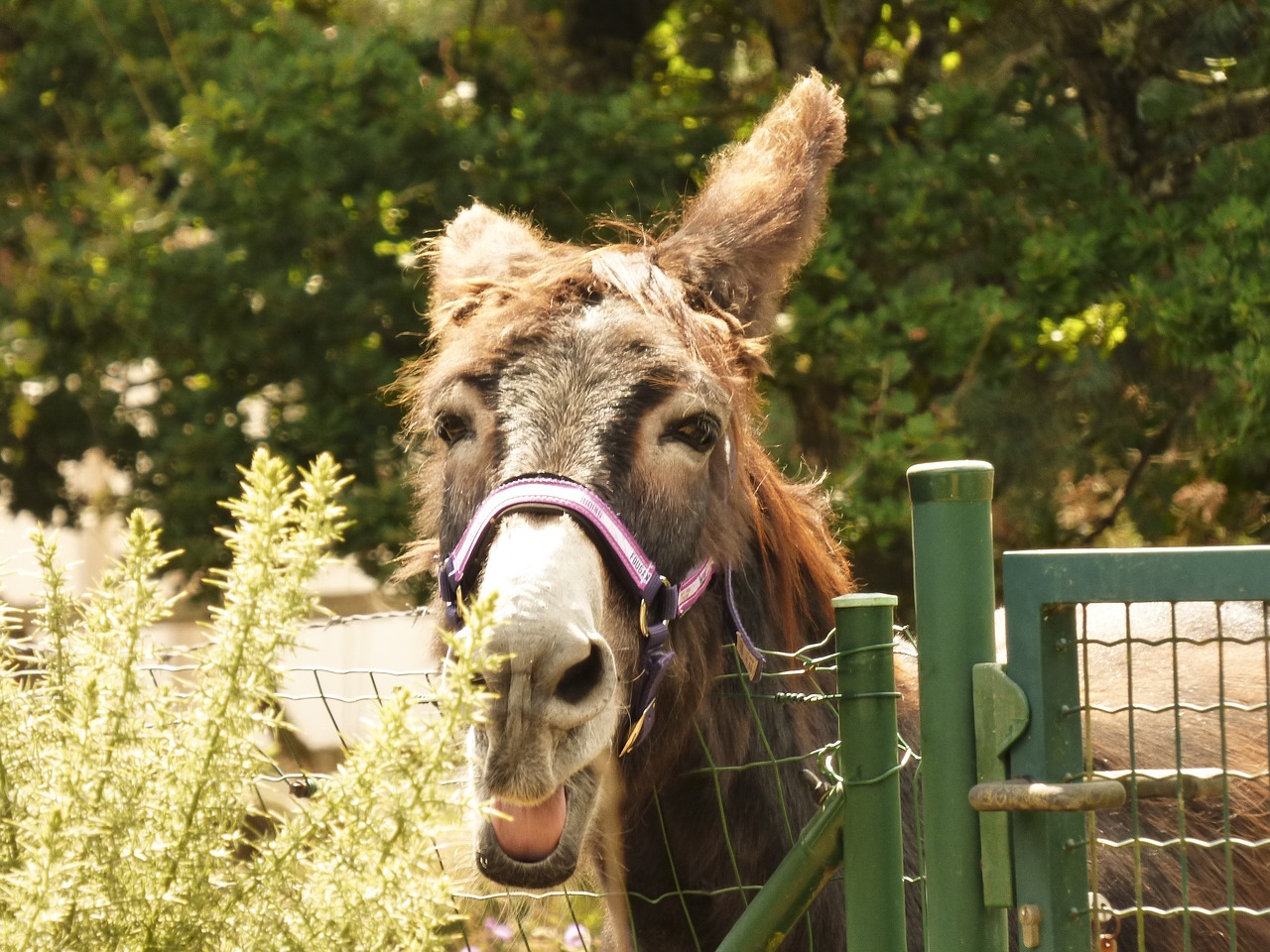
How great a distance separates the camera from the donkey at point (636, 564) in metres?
1.92

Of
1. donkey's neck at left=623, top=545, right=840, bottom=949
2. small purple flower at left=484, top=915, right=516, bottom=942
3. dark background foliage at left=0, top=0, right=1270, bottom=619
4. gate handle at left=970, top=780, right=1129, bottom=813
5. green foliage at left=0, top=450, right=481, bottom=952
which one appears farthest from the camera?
dark background foliage at left=0, top=0, right=1270, bottom=619

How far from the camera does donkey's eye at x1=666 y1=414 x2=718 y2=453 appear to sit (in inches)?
89.7

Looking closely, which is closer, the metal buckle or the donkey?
the donkey

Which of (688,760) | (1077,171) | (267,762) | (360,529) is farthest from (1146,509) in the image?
(267,762)

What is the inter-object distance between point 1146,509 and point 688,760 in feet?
12.8

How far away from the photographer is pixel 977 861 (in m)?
1.61

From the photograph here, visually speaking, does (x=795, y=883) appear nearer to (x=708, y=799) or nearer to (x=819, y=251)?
(x=708, y=799)

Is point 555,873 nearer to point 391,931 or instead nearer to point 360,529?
point 391,931

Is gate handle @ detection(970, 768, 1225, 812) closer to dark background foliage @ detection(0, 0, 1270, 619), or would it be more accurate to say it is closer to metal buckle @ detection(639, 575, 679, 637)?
metal buckle @ detection(639, 575, 679, 637)

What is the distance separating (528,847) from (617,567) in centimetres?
46

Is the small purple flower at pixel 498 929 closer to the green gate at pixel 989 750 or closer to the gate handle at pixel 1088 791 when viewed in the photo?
the green gate at pixel 989 750

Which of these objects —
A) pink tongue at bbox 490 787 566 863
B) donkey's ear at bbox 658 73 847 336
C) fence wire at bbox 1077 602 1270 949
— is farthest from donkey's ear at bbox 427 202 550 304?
fence wire at bbox 1077 602 1270 949

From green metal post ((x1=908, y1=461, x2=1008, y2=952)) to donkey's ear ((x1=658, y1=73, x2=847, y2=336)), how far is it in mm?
1074

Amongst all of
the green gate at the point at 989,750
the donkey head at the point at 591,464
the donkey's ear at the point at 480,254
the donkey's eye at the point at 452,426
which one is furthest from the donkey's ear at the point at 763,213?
the green gate at the point at 989,750
